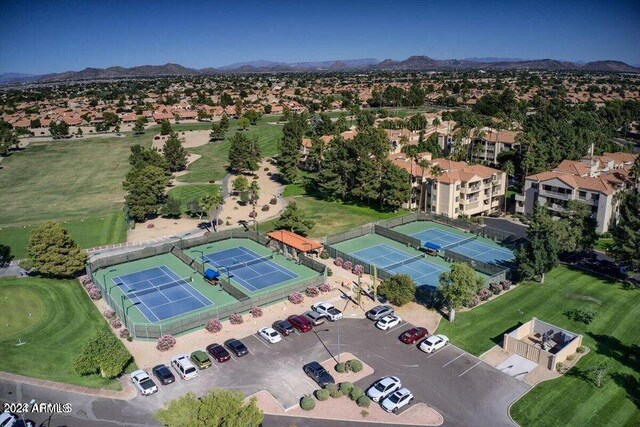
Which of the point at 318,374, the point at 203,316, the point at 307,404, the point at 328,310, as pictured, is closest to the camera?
the point at 307,404

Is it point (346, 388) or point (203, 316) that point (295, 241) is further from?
point (346, 388)

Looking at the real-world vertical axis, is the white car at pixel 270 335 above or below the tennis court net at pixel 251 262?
above

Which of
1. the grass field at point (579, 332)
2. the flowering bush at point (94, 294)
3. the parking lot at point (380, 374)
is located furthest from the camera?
the flowering bush at point (94, 294)

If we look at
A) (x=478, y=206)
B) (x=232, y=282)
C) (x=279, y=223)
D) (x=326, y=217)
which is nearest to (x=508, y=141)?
(x=478, y=206)

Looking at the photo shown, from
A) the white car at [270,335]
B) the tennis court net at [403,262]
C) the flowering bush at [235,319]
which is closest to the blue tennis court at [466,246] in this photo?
the tennis court net at [403,262]

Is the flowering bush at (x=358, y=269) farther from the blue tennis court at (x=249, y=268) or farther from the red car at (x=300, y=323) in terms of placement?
the red car at (x=300, y=323)

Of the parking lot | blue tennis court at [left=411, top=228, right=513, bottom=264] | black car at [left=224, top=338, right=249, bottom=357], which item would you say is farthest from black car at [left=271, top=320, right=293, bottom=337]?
blue tennis court at [left=411, top=228, right=513, bottom=264]

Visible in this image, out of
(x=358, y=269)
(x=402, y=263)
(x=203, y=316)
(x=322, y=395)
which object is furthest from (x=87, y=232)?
(x=322, y=395)
